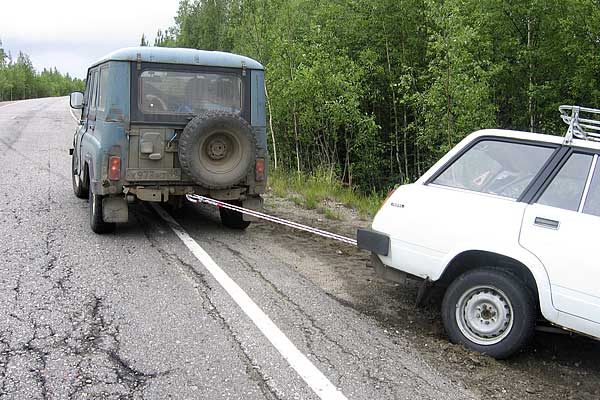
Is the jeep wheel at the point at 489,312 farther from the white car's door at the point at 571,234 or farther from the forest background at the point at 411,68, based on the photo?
the forest background at the point at 411,68

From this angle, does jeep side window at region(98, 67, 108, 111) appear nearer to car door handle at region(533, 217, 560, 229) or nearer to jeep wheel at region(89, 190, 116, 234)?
jeep wheel at region(89, 190, 116, 234)

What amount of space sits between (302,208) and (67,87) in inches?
5399

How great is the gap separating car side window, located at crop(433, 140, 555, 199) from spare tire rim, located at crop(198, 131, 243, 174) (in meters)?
3.29

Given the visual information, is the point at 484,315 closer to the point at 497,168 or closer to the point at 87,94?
the point at 497,168

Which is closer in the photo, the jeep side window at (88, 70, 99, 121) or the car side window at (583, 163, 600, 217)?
the car side window at (583, 163, 600, 217)

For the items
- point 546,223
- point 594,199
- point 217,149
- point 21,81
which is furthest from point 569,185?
point 21,81

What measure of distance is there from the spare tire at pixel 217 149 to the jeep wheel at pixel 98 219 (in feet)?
3.90

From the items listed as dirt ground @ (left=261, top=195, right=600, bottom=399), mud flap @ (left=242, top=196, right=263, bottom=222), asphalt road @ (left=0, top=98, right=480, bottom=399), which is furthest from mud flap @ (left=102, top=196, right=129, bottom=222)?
dirt ground @ (left=261, top=195, right=600, bottom=399)

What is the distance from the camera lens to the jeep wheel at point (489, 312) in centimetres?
413

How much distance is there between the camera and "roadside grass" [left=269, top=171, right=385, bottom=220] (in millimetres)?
10094

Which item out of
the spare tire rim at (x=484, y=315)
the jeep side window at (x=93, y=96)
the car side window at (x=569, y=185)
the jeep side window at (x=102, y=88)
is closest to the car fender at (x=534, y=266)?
the spare tire rim at (x=484, y=315)

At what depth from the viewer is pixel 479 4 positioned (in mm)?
16484

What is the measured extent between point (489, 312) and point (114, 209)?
479cm

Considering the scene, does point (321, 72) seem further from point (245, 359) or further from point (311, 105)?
point (245, 359)
